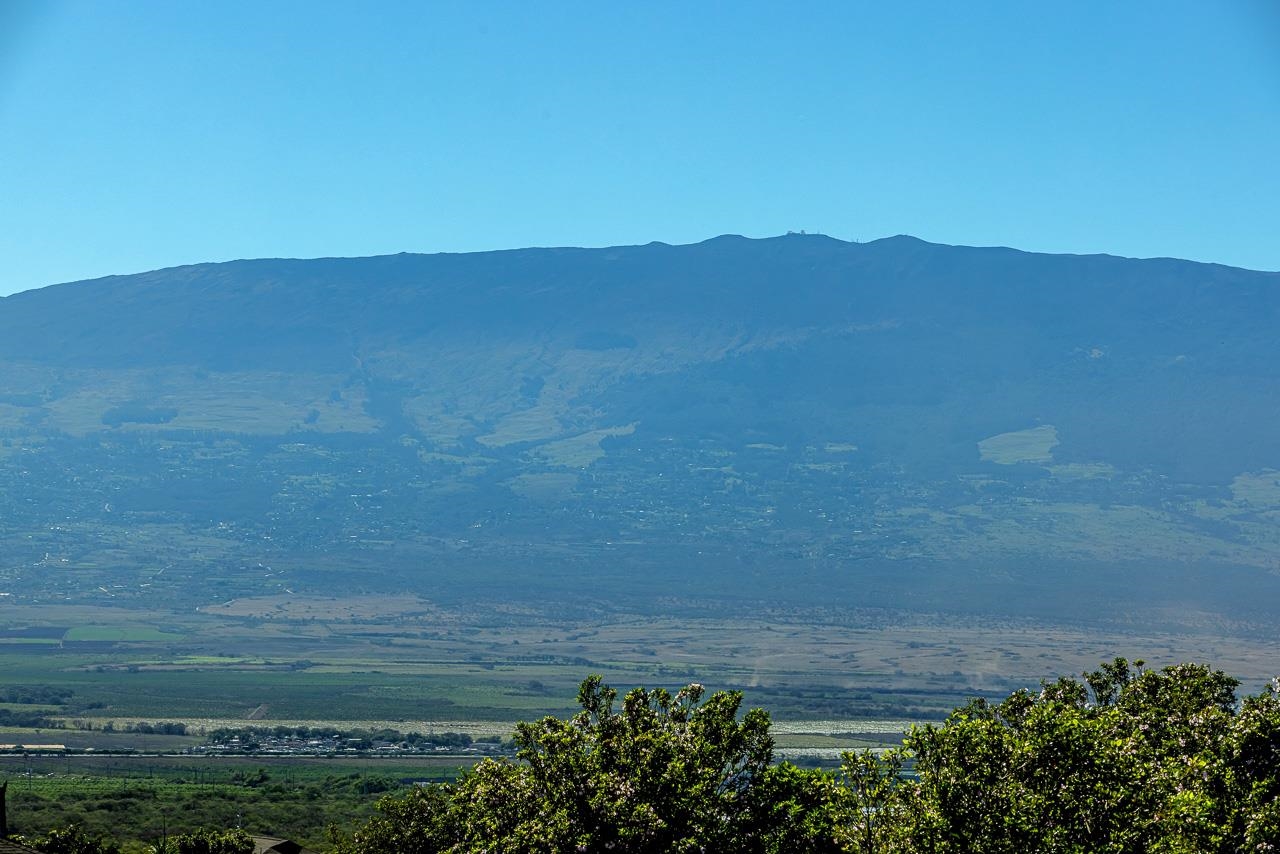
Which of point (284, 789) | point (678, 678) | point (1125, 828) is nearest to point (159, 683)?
point (678, 678)

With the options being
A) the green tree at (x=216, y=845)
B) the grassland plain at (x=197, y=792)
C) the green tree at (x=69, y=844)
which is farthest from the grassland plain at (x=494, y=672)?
the green tree at (x=216, y=845)

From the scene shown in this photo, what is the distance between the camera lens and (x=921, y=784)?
29.8m

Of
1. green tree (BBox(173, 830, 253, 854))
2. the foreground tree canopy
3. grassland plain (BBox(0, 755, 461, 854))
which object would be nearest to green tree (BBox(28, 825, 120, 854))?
green tree (BBox(173, 830, 253, 854))

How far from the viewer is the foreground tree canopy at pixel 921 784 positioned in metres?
27.7

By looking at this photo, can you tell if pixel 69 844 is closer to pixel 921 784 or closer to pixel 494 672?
pixel 921 784

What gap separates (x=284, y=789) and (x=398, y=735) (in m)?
36.7

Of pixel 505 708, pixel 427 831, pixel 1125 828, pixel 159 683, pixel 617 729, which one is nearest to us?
pixel 1125 828

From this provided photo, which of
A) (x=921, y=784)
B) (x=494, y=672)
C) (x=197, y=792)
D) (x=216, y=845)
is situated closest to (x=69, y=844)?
(x=216, y=845)

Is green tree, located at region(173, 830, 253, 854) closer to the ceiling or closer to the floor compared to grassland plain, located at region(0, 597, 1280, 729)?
closer to the ceiling

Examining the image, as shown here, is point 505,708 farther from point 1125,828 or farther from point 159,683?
point 1125,828

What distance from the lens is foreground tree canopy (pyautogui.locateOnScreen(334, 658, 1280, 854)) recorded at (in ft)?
90.9

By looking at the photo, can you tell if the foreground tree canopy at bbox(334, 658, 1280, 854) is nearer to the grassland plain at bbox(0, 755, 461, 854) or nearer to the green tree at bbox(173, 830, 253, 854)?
the green tree at bbox(173, 830, 253, 854)

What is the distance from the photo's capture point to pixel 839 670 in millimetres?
178375

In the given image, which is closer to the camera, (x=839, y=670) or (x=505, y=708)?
(x=505, y=708)
